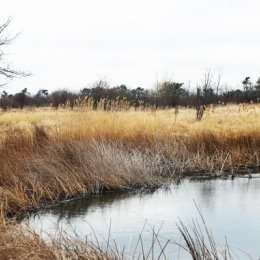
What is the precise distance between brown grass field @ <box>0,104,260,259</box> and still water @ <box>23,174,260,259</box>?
32cm

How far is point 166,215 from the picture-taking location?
20.2ft

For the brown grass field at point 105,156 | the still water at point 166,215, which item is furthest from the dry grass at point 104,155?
the still water at point 166,215

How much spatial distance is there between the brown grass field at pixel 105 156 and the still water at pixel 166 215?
32cm

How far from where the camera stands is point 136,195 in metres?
7.44

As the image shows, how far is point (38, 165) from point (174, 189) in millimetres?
2205

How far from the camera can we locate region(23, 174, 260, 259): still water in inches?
199

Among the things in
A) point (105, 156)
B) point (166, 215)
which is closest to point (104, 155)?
point (105, 156)

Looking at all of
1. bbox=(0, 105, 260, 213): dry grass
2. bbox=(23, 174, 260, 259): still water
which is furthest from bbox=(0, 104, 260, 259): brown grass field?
bbox=(23, 174, 260, 259): still water

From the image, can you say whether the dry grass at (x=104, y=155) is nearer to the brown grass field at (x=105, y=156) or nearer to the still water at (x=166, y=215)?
the brown grass field at (x=105, y=156)

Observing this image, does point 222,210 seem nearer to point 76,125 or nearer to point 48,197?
point 48,197

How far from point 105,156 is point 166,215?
197 centimetres

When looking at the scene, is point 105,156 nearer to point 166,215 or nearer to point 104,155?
point 104,155

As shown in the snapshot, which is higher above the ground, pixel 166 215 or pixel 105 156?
pixel 105 156

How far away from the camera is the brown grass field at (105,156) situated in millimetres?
6812
